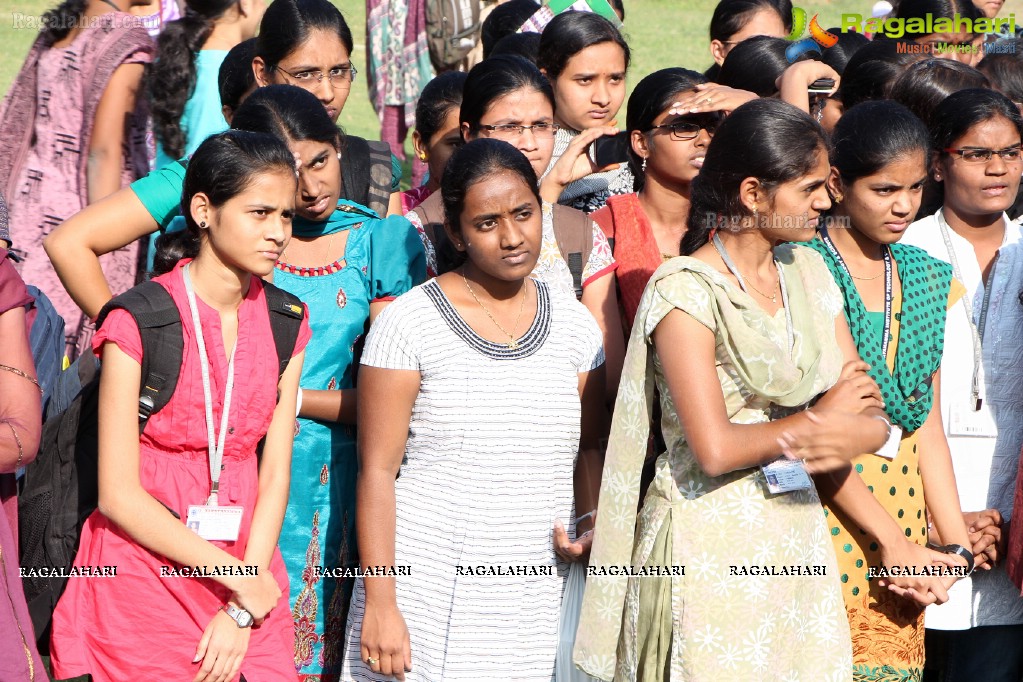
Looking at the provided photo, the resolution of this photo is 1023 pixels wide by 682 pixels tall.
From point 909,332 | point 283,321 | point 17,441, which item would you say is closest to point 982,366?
point 909,332

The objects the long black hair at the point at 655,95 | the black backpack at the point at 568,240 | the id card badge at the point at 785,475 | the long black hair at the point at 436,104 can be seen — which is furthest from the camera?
the long black hair at the point at 436,104

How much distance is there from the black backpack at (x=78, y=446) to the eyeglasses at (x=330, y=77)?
122 centimetres

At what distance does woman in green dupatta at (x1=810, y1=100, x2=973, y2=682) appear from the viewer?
10.9ft

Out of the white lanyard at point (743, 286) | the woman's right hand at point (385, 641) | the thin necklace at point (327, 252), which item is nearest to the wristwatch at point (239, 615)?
the woman's right hand at point (385, 641)

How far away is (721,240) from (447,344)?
0.73 m

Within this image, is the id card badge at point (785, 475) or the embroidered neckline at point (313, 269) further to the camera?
the embroidered neckline at point (313, 269)

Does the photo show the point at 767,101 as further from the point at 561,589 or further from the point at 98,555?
the point at 98,555

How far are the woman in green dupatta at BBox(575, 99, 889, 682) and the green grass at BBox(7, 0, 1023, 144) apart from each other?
746 centimetres

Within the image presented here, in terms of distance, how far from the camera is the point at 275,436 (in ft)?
9.82

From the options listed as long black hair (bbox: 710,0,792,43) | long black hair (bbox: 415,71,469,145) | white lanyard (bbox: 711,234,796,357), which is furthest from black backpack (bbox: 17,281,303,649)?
long black hair (bbox: 710,0,792,43)

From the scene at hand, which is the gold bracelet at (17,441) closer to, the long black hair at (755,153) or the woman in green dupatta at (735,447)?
the woman in green dupatta at (735,447)

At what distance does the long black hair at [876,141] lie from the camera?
11.3 ft

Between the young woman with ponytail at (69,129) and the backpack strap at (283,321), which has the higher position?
the young woman with ponytail at (69,129)

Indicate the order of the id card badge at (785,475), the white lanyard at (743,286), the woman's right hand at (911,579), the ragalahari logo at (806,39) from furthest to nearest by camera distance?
1. the ragalahari logo at (806,39)
2. the woman's right hand at (911,579)
3. the white lanyard at (743,286)
4. the id card badge at (785,475)
